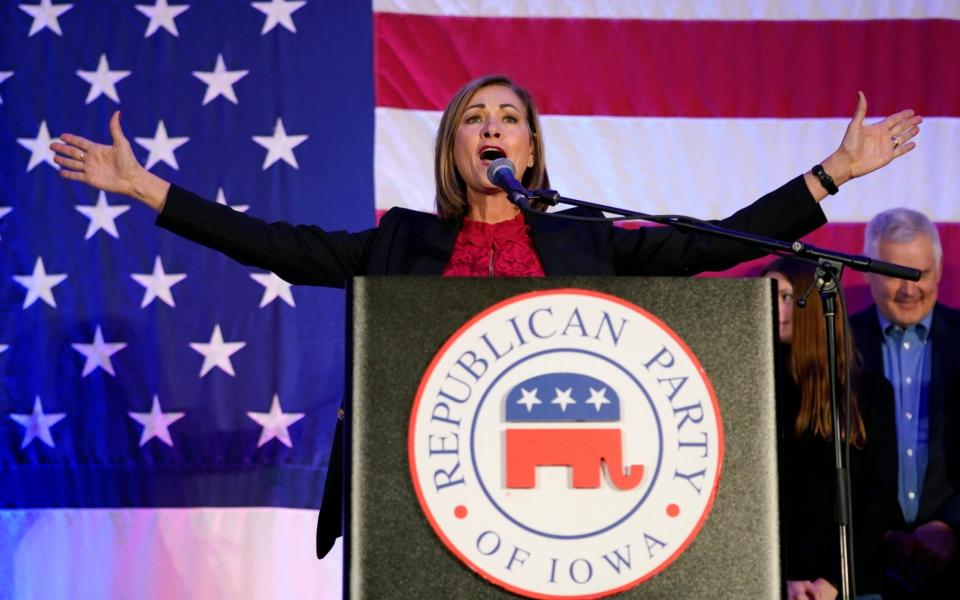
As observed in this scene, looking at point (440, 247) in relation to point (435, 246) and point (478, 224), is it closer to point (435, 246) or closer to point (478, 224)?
point (435, 246)

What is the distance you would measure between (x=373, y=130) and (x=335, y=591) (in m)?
1.48

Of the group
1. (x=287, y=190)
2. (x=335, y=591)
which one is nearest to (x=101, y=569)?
(x=335, y=591)

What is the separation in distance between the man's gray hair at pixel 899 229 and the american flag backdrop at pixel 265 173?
0.10 m

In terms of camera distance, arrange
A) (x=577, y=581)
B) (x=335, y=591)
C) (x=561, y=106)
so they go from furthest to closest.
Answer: (x=561, y=106) < (x=335, y=591) < (x=577, y=581)

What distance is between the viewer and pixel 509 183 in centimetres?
163

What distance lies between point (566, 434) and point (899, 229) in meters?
2.56

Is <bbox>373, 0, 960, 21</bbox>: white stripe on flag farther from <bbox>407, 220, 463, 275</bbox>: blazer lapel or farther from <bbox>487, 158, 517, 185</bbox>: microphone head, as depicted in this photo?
<bbox>487, 158, 517, 185</bbox>: microphone head

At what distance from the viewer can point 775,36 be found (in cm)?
356

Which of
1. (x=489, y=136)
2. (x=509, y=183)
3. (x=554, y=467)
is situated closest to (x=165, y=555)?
(x=489, y=136)

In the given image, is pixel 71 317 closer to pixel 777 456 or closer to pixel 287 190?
pixel 287 190

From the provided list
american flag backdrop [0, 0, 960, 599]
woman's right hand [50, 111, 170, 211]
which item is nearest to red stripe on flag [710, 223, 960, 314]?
american flag backdrop [0, 0, 960, 599]

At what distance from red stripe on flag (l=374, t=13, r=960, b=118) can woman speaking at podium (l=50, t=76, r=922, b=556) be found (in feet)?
4.14

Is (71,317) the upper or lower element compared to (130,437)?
upper

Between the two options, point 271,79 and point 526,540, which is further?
point 271,79
